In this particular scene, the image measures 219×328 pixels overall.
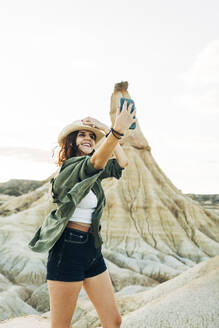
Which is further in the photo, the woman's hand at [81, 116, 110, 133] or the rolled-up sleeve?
the rolled-up sleeve

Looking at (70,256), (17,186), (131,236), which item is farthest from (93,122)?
(17,186)

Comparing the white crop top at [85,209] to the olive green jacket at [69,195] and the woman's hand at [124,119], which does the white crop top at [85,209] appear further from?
the woman's hand at [124,119]

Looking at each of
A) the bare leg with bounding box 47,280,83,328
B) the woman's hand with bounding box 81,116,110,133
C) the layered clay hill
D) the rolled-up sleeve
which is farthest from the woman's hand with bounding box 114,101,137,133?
the layered clay hill

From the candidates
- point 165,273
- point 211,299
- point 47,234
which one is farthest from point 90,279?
point 165,273

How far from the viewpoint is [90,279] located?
2.45m

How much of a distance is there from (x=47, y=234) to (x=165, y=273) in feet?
61.0

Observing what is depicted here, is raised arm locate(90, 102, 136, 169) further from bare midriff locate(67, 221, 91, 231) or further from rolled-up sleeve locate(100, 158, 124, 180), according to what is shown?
rolled-up sleeve locate(100, 158, 124, 180)

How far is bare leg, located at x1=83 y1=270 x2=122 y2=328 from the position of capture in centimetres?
246

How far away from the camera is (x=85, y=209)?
2.34 metres

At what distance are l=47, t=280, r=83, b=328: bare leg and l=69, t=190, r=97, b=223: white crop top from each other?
40cm

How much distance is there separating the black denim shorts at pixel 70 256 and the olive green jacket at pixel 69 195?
0.22ft

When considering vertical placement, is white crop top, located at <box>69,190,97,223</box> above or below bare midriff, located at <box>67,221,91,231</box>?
above

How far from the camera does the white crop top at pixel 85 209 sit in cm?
231

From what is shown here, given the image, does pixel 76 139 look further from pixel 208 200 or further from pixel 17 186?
pixel 208 200
